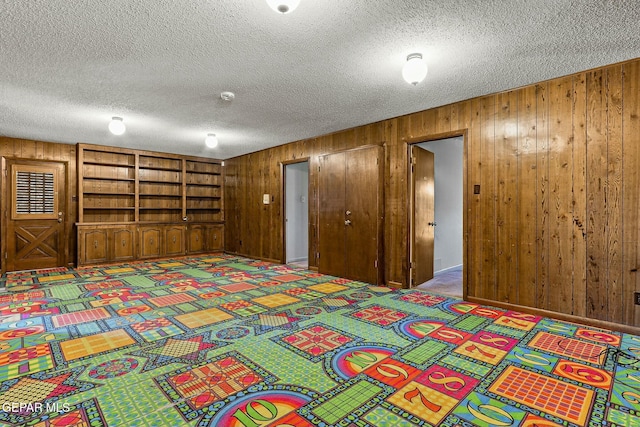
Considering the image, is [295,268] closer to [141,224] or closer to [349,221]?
[349,221]

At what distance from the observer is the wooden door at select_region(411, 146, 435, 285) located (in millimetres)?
4984

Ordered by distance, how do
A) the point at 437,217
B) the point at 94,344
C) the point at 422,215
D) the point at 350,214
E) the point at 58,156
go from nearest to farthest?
the point at 94,344 < the point at 422,215 < the point at 350,214 < the point at 437,217 < the point at 58,156

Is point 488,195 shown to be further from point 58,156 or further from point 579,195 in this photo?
point 58,156

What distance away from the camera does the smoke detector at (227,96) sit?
4020 mm

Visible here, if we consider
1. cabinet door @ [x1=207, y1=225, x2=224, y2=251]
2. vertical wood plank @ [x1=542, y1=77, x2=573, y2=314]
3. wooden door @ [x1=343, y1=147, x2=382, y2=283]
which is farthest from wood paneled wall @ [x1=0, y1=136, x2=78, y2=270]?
vertical wood plank @ [x1=542, y1=77, x2=573, y2=314]

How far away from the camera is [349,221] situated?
18.5ft

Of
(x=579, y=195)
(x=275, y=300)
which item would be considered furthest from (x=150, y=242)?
(x=579, y=195)

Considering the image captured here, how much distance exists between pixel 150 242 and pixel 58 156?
259 cm

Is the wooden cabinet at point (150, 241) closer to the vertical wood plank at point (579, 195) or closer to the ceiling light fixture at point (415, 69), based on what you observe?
the ceiling light fixture at point (415, 69)

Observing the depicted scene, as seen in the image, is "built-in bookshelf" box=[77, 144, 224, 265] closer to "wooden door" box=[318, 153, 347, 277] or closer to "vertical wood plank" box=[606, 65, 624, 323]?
"wooden door" box=[318, 153, 347, 277]

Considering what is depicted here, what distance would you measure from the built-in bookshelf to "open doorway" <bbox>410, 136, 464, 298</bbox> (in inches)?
229

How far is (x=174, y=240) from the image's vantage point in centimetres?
807

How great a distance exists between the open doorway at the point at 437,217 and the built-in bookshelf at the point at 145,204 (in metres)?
5.82

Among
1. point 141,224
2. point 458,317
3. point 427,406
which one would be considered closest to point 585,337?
point 458,317
